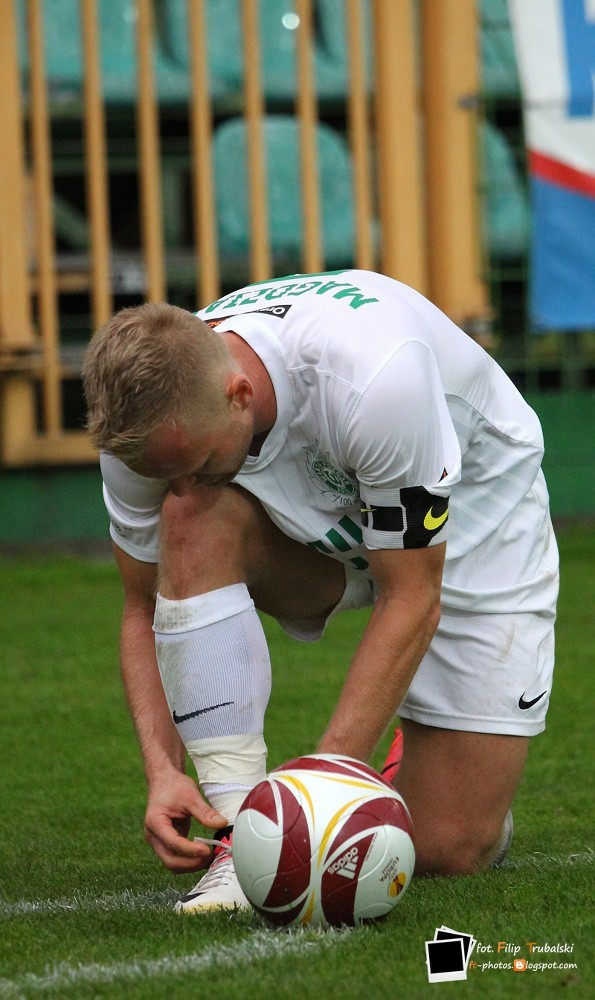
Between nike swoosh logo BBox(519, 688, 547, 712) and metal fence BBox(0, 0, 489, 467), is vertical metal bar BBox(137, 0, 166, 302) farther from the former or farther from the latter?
nike swoosh logo BBox(519, 688, 547, 712)

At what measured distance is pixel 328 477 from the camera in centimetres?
288

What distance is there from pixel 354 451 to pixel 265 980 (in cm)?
95

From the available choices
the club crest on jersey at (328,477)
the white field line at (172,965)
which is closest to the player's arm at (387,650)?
the club crest on jersey at (328,477)

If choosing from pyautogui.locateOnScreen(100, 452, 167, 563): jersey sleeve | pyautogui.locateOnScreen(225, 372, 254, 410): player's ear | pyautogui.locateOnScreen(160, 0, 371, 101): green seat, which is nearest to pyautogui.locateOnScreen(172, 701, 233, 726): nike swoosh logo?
pyautogui.locateOnScreen(100, 452, 167, 563): jersey sleeve

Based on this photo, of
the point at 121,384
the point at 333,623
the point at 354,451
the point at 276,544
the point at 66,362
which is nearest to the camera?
the point at 121,384

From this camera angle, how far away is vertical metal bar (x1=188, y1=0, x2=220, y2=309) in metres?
8.97

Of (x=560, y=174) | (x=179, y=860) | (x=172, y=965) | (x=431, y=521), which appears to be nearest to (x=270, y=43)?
(x=560, y=174)

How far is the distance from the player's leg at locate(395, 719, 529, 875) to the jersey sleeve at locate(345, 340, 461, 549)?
78 cm

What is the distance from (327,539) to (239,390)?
1.56 feet

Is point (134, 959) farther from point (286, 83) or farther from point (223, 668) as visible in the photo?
point (286, 83)

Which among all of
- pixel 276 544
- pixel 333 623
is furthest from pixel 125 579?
pixel 333 623

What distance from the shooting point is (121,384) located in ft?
8.00

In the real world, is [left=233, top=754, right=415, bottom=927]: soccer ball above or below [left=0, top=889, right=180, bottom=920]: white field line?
above

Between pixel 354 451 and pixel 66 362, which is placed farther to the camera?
pixel 66 362
